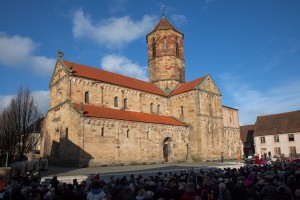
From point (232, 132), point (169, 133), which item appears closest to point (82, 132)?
point (169, 133)

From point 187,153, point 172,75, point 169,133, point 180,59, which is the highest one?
point 180,59

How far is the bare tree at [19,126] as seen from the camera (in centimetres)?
2695

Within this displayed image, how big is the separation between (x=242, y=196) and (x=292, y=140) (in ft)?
150

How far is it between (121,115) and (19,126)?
1150 centimetres

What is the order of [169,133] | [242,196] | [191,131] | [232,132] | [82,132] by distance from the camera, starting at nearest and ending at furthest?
[242,196]
[82,132]
[169,133]
[191,131]
[232,132]

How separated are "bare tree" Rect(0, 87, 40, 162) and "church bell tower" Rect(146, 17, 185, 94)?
76.7 ft

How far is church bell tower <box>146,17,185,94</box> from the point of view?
1854 inches

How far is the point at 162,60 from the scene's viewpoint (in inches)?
1866

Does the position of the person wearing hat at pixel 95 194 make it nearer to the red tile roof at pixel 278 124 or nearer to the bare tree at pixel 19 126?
the bare tree at pixel 19 126

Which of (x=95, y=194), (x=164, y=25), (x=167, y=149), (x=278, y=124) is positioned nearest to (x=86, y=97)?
(x=167, y=149)

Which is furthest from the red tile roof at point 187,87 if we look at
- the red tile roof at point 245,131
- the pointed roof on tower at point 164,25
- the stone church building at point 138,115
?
the red tile roof at point 245,131

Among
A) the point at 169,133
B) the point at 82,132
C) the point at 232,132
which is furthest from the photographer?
the point at 232,132

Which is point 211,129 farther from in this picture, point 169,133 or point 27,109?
point 27,109

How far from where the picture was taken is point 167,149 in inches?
1484
